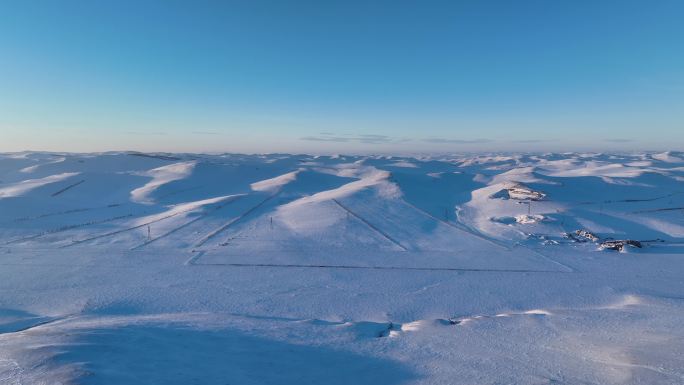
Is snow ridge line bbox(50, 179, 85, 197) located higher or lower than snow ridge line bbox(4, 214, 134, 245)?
higher

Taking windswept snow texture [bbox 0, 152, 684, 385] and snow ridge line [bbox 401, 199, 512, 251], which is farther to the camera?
snow ridge line [bbox 401, 199, 512, 251]

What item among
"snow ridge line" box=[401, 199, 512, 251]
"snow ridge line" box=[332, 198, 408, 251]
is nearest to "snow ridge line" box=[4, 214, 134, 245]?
"snow ridge line" box=[332, 198, 408, 251]

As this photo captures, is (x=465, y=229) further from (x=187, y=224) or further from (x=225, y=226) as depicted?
(x=187, y=224)

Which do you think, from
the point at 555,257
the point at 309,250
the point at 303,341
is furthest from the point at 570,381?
the point at 309,250

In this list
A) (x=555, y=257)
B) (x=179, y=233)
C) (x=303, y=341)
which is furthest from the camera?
(x=179, y=233)

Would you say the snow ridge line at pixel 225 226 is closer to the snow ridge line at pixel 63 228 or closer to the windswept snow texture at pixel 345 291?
the windswept snow texture at pixel 345 291

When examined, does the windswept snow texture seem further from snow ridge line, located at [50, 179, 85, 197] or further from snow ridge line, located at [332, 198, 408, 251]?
snow ridge line, located at [50, 179, 85, 197]

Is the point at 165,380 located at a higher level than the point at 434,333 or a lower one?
higher

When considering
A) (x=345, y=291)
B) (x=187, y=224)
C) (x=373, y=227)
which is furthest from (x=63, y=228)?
(x=345, y=291)

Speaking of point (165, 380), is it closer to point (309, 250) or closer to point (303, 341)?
point (303, 341)
